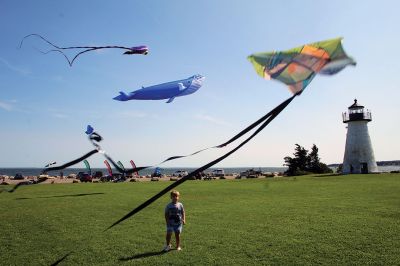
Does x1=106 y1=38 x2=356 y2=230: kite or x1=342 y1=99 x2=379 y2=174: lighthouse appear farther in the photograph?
x1=342 y1=99 x2=379 y2=174: lighthouse

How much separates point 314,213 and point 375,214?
234 centimetres

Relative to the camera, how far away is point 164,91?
6293 millimetres

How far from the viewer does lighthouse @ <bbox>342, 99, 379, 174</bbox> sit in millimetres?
53434

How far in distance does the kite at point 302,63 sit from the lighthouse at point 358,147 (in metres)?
54.2

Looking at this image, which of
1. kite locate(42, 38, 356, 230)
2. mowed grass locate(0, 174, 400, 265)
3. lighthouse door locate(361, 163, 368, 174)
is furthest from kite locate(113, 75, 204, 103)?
lighthouse door locate(361, 163, 368, 174)

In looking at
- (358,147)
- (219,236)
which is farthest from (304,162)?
(219,236)

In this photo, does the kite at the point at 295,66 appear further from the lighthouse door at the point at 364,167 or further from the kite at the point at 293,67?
the lighthouse door at the point at 364,167

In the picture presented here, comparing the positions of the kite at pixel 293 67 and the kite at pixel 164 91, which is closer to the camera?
the kite at pixel 293 67

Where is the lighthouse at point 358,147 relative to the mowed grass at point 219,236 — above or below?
above

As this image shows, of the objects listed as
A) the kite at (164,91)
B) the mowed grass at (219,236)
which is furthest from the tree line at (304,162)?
the kite at (164,91)

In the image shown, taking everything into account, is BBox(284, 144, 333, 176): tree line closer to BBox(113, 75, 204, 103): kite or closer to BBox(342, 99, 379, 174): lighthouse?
BBox(342, 99, 379, 174): lighthouse

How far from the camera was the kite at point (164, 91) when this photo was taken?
20.6 ft

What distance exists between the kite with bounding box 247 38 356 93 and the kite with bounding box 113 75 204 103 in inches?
94.1

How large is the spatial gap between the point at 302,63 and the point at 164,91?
2.88 metres
